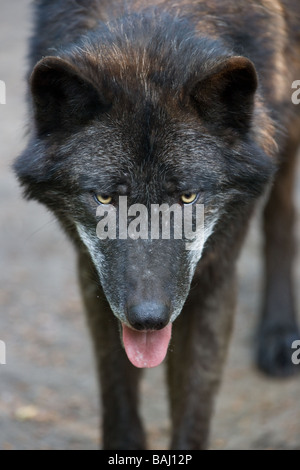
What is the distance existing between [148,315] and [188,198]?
0.56 metres

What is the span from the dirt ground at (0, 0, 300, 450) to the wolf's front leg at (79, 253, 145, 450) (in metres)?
0.47

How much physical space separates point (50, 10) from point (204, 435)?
2424 mm

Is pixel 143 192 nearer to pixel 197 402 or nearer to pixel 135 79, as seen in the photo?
pixel 135 79

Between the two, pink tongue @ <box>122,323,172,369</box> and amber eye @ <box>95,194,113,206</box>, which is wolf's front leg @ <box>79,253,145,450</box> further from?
amber eye @ <box>95,194,113,206</box>

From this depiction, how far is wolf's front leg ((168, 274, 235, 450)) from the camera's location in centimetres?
435

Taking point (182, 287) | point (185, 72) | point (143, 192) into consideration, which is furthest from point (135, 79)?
point (182, 287)

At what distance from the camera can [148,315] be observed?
3.23 m

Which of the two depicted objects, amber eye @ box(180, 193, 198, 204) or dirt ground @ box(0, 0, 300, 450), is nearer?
amber eye @ box(180, 193, 198, 204)

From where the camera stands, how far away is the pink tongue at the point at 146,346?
351cm
